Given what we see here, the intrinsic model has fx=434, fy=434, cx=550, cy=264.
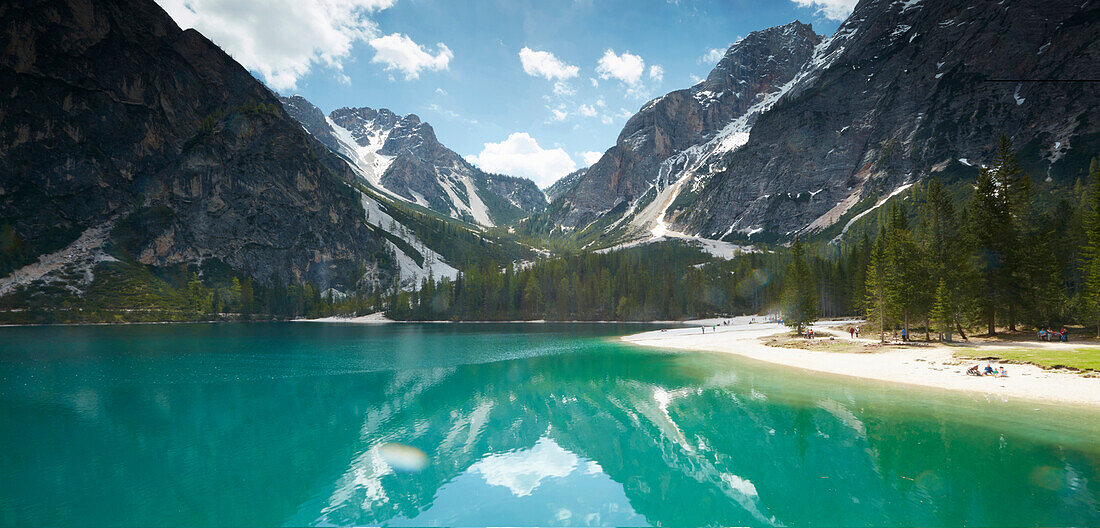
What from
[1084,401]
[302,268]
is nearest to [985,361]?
[1084,401]

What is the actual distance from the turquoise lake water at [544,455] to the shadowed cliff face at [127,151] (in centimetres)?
16357

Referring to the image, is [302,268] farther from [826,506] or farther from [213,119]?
[826,506]

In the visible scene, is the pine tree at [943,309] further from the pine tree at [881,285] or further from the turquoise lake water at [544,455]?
the turquoise lake water at [544,455]

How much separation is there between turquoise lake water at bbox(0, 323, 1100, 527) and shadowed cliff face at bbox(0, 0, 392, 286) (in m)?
164

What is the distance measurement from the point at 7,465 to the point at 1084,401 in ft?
175

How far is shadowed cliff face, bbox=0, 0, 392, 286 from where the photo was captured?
507 ft

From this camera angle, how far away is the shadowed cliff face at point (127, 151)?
155 metres

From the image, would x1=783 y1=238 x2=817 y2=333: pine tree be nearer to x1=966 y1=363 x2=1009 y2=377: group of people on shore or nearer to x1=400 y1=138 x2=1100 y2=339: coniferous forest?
x1=400 y1=138 x2=1100 y2=339: coniferous forest

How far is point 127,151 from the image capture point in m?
173

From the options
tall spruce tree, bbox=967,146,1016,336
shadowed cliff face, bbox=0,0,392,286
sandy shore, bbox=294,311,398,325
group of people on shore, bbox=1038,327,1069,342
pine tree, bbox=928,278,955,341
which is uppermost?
shadowed cliff face, bbox=0,0,392,286

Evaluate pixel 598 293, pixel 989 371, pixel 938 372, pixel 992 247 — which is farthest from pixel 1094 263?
pixel 598 293

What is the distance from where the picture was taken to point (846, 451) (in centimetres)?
1955

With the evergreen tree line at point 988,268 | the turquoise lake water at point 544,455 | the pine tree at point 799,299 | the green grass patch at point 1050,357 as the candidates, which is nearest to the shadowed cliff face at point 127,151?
the turquoise lake water at point 544,455

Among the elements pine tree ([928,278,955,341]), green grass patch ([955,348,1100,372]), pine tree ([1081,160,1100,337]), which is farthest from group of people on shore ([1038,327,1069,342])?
green grass patch ([955,348,1100,372])
